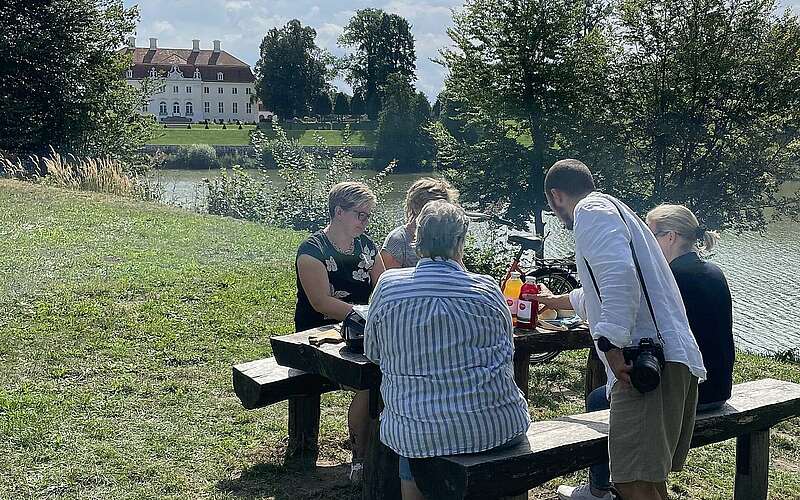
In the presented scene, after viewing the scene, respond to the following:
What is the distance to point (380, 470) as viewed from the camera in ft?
12.2

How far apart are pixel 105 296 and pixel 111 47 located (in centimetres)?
1738

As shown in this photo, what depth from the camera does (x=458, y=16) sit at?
27328mm

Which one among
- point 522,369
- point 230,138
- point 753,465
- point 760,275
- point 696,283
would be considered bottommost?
point 760,275

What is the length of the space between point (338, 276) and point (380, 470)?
1.13 meters

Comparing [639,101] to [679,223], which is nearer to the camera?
[679,223]

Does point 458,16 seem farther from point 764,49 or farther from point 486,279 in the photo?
point 486,279

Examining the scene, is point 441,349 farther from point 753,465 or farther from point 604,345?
point 753,465

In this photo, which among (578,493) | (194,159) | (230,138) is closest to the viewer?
(578,493)

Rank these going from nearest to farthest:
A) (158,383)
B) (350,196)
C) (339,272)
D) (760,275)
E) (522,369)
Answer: (350,196)
(339,272)
(522,369)
(158,383)
(760,275)

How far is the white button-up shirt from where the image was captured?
2.95 meters

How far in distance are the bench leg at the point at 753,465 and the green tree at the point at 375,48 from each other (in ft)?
216

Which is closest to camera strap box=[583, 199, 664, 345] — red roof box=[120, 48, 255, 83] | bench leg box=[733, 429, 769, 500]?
bench leg box=[733, 429, 769, 500]

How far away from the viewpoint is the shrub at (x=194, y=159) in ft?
135

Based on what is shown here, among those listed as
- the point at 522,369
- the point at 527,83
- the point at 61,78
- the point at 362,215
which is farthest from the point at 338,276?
the point at 527,83
